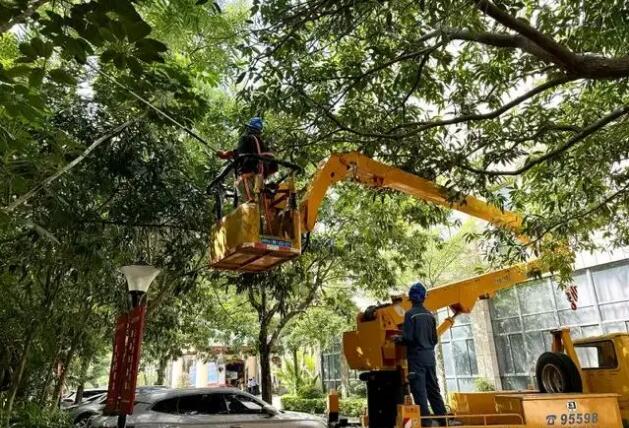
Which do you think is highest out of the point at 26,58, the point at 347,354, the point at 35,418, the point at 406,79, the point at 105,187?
the point at 406,79

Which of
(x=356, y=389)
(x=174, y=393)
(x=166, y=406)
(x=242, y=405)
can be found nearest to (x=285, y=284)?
(x=242, y=405)

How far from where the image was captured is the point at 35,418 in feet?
30.1

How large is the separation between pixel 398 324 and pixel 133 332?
3840 millimetres

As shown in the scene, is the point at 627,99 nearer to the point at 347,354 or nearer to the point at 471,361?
the point at 347,354

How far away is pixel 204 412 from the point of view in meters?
10.3

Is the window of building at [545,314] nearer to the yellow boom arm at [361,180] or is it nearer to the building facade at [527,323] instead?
the building facade at [527,323]

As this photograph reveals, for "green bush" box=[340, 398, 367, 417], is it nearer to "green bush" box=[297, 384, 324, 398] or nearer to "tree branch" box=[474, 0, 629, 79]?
"green bush" box=[297, 384, 324, 398]

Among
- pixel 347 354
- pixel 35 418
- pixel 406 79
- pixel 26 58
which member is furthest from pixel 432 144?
pixel 35 418

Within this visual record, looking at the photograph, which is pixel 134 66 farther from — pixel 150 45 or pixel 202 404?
pixel 202 404

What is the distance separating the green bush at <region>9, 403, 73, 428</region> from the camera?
29.3ft

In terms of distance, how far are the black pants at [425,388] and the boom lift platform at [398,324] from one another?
0.20 m

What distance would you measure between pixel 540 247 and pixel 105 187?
7.09 metres

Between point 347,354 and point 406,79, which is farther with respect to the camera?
point 347,354

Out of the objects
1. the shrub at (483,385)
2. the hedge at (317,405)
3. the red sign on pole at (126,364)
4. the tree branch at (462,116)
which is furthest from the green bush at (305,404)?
the tree branch at (462,116)
